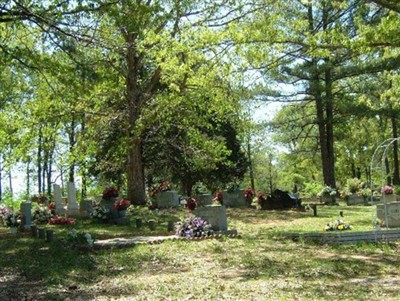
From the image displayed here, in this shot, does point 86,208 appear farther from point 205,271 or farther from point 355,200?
point 355,200

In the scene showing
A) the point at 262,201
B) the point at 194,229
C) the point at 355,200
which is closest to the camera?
the point at 194,229

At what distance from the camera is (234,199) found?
74.8 feet

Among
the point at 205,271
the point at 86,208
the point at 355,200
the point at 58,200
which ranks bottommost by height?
the point at 205,271

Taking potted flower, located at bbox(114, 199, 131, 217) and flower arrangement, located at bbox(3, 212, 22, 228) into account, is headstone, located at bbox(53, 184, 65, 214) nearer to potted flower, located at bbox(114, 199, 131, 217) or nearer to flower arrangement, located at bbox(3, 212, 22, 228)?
potted flower, located at bbox(114, 199, 131, 217)

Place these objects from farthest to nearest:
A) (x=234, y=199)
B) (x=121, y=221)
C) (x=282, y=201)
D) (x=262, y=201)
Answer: (x=234, y=199), (x=262, y=201), (x=282, y=201), (x=121, y=221)

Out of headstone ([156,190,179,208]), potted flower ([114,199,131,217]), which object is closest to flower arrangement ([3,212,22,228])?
potted flower ([114,199,131,217])

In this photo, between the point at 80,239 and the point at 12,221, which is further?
the point at 12,221

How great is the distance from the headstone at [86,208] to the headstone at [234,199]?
652cm

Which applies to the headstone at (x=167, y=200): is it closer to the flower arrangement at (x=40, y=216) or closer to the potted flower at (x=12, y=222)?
the flower arrangement at (x=40, y=216)

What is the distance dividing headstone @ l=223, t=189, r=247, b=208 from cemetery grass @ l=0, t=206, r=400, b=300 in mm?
10044

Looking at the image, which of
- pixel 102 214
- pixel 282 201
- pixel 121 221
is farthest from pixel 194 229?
pixel 282 201

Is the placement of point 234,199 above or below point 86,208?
below

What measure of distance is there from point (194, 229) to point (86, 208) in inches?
314

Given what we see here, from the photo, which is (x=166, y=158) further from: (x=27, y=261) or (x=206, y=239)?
(x=27, y=261)
